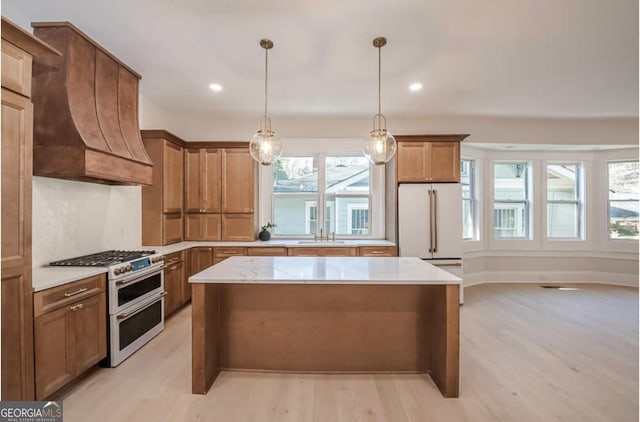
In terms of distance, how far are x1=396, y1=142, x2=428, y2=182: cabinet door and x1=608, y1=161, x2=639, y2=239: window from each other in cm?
390

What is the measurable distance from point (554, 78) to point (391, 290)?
3175 mm

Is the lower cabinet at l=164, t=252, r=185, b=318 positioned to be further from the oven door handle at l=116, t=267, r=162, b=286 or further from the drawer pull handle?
the drawer pull handle

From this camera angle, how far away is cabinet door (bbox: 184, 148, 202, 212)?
4617 mm

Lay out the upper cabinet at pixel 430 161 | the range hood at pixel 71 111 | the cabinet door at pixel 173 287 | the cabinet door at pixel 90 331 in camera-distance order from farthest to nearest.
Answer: the upper cabinet at pixel 430 161 < the cabinet door at pixel 173 287 < the range hood at pixel 71 111 < the cabinet door at pixel 90 331

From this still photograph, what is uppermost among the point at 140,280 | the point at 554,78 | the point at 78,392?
the point at 554,78

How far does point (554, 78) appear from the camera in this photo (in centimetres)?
348

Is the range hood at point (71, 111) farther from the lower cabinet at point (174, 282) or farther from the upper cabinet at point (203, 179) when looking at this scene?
the upper cabinet at point (203, 179)

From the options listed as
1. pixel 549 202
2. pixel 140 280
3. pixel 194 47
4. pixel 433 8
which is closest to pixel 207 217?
pixel 140 280

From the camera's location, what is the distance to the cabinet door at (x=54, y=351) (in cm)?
196

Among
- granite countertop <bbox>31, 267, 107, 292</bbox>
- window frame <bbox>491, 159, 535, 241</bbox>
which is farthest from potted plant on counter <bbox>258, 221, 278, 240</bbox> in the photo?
window frame <bbox>491, 159, 535, 241</bbox>

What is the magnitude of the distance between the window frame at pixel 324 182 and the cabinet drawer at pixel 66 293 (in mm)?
2785

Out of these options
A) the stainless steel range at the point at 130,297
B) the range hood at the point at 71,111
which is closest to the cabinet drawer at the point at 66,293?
the stainless steel range at the point at 130,297

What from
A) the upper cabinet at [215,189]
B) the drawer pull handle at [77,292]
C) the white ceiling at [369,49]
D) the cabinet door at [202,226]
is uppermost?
the white ceiling at [369,49]

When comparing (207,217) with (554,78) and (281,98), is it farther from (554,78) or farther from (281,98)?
(554,78)
